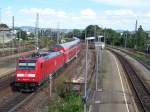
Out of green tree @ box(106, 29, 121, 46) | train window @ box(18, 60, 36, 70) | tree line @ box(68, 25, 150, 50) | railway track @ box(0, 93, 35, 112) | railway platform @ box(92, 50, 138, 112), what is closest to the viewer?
railway track @ box(0, 93, 35, 112)

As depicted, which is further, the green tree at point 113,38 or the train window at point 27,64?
the green tree at point 113,38

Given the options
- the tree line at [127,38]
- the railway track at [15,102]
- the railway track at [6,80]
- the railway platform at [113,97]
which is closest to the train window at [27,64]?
the railway track at [15,102]

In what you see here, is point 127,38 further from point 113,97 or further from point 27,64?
point 27,64

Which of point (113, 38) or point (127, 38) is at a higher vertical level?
point (127, 38)

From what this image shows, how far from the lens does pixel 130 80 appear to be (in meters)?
45.1

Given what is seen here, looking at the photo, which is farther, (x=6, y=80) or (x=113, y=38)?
(x=113, y=38)

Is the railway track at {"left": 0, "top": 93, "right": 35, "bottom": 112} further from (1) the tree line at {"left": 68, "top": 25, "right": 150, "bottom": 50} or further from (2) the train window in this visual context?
(1) the tree line at {"left": 68, "top": 25, "right": 150, "bottom": 50}

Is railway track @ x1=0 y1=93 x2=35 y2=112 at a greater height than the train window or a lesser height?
lesser

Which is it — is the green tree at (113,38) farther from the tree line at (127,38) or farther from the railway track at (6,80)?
the railway track at (6,80)

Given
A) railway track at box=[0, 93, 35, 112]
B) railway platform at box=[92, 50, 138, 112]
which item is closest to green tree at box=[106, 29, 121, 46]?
railway platform at box=[92, 50, 138, 112]

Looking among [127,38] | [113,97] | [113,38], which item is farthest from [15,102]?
[113,38]

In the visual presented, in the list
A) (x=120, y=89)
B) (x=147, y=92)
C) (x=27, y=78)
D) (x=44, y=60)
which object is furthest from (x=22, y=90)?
(x=147, y=92)

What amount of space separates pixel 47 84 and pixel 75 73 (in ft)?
36.7

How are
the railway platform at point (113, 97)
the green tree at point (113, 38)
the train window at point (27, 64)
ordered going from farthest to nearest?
1. the green tree at point (113, 38)
2. the train window at point (27, 64)
3. the railway platform at point (113, 97)
